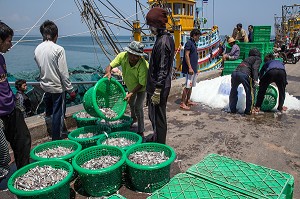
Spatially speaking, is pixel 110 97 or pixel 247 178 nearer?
pixel 247 178

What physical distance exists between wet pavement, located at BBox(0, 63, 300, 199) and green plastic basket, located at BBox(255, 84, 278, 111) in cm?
21

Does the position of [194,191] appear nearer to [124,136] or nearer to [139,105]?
[124,136]

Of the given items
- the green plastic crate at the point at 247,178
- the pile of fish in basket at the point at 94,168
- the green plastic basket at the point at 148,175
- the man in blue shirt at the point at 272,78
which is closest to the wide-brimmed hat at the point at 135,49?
the pile of fish in basket at the point at 94,168

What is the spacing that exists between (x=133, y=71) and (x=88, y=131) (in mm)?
1182

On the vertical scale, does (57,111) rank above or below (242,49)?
below

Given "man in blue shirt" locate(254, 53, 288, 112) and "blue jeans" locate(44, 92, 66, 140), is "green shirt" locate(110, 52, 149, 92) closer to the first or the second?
"blue jeans" locate(44, 92, 66, 140)

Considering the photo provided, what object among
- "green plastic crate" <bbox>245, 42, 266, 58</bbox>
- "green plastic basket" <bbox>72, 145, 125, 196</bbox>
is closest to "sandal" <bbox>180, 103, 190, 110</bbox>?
"green plastic basket" <bbox>72, 145, 125, 196</bbox>

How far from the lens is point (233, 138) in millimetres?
4242

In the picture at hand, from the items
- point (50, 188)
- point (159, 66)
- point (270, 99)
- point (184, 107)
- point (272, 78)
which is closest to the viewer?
point (50, 188)

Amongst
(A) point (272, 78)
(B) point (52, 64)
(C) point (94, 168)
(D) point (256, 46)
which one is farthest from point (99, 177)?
(D) point (256, 46)

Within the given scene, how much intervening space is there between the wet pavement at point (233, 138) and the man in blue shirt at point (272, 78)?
0.29 metres

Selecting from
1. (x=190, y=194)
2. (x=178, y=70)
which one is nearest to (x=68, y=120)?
(x=190, y=194)

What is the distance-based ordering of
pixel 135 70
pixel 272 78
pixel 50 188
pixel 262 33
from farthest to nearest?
pixel 262 33 < pixel 272 78 < pixel 135 70 < pixel 50 188

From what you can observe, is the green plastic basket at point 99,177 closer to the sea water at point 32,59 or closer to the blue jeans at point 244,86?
the sea water at point 32,59
